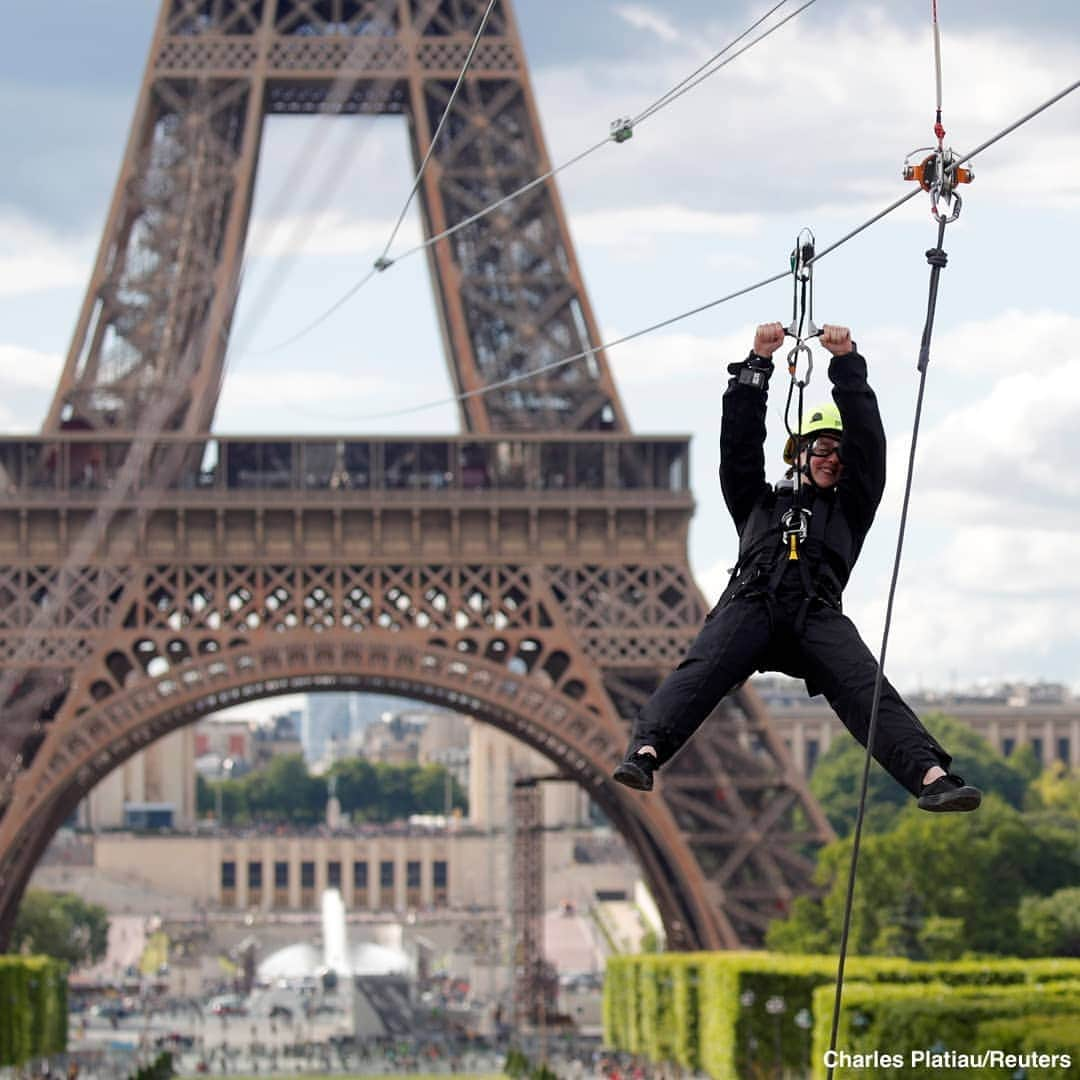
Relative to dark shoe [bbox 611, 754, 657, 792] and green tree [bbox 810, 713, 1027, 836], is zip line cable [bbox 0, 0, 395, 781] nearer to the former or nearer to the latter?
dark shoe [bbox 611, 754, 657, 792]

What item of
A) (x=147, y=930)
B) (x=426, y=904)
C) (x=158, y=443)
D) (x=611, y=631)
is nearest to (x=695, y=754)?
(x=611, y=631)

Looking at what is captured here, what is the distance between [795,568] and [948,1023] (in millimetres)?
31410

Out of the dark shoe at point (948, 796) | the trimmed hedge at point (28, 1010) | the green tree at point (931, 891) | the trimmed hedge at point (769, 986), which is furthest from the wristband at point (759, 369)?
the trimmed hedge at point (28, 1010)

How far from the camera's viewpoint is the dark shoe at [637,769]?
43.5ft

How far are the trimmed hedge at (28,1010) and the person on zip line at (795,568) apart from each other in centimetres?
5720

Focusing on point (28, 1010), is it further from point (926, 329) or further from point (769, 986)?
point (926, 329)

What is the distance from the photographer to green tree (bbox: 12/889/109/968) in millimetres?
112125

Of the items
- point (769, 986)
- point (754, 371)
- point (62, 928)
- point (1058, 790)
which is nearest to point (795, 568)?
point (754, 371)

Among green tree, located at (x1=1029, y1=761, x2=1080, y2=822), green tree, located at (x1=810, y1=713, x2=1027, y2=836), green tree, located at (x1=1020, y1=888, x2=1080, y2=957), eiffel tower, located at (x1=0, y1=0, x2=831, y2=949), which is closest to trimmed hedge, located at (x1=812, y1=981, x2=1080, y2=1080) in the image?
eiffel tower, located at (x1=0, y1=0, x2=831, y2=949)

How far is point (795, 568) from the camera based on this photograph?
1398cm

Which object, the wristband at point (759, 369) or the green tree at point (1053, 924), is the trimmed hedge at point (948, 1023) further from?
the green tree at point (1053, 924)

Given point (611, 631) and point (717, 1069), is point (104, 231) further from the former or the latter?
point (717, 1069)

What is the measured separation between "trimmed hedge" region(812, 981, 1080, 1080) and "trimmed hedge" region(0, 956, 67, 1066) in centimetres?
2574

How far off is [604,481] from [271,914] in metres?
97.3
